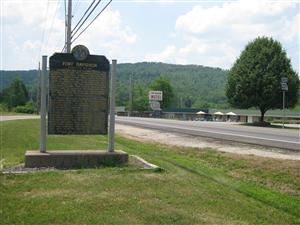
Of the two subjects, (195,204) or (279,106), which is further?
(279,106)

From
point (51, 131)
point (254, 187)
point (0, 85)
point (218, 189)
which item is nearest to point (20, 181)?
point (51, 131)

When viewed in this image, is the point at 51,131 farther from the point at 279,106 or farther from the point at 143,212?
the point at 279,106

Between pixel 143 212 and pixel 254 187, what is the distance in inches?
117

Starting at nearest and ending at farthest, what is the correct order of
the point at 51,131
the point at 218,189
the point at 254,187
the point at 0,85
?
the point at 218,189, the point at 254,187, the point at 51,131, the point at 0,85

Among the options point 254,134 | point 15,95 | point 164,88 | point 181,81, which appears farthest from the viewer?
point 181,81

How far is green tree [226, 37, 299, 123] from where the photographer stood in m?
42.9

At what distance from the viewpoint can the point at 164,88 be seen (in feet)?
417

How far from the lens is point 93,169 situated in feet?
31.5

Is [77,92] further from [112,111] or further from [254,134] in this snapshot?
[254,134]

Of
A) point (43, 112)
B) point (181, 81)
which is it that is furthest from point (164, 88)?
point (43, 112)

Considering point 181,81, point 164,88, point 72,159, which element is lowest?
point 72,159

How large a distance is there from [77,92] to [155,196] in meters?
4.37

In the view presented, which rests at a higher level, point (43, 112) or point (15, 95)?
point (15, 95)

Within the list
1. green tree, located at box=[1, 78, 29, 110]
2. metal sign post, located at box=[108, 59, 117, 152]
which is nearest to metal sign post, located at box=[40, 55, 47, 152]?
metal sign post, located at box=[108, 59, 117, 152]
